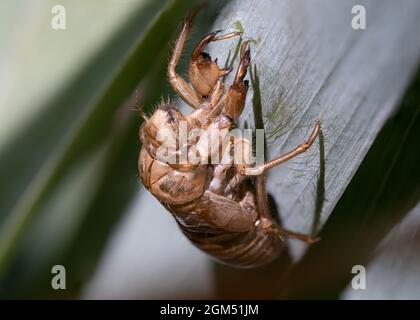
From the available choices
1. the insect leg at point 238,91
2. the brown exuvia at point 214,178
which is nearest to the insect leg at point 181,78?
the brown exuvia at point 214,178

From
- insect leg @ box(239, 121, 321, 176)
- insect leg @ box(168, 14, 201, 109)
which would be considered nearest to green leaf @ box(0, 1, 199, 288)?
insect leg @ box(168, 14, 201, 109)

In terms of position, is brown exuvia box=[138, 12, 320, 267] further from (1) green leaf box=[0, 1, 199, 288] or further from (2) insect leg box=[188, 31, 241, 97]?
(1) green leaf box=[0, 1, 199, 288]

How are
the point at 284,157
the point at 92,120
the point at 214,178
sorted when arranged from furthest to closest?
the point at 214,178
the point at 284,157
the point at 92,120

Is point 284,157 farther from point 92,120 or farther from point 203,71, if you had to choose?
point 92,120

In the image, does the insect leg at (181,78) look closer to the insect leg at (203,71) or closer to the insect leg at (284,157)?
the insect leg at (203,71)

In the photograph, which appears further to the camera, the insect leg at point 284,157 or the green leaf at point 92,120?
the insect leg at point 284,157

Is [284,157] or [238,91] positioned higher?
[238,91]

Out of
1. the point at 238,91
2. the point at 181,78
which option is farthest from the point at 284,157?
the point at 181,78
